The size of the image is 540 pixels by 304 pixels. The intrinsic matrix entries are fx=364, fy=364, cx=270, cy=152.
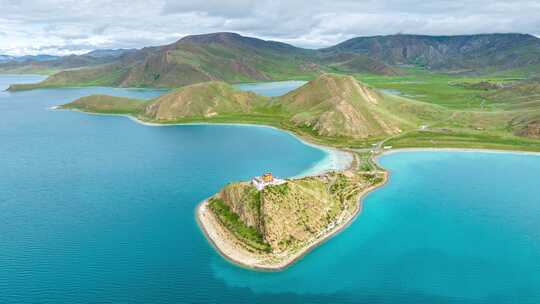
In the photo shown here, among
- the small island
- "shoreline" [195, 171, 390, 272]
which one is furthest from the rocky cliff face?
→ "shoreline" [195, 171, 390, 272]

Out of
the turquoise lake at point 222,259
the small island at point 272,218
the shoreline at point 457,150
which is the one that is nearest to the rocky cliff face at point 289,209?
the small island at point 272,218

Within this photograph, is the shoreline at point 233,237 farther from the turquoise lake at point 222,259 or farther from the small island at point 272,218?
the turquoise lake at point 222,259

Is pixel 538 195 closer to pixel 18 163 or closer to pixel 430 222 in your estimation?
pixel 430 222

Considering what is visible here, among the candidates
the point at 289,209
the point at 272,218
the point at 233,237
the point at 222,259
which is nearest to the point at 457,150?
the point at 289,209

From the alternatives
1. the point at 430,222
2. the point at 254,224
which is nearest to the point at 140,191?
the point at 254,224

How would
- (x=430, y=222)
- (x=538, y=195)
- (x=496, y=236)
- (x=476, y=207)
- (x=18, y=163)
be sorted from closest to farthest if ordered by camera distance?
1. (x=496, y=236)
2. (x=430, y=222)
3. (x=476, y=207)
4. (x=538, y=195)
5. (x=18, y=163)
